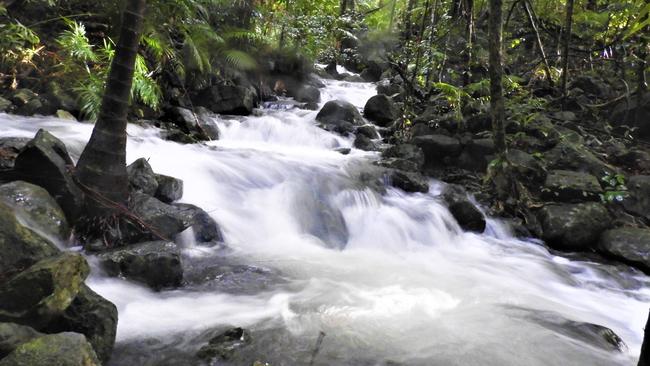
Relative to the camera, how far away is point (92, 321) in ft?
9.44

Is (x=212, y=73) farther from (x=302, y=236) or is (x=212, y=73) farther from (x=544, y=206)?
(x=544, y=206)

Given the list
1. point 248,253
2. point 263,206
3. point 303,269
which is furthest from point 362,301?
point 263,206

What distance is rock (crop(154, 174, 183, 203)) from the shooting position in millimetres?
5820

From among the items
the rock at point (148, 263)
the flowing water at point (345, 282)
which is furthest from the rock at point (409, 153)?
the rock at point (148, 263)

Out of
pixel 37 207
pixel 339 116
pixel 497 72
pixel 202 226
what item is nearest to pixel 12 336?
pixel 37 207

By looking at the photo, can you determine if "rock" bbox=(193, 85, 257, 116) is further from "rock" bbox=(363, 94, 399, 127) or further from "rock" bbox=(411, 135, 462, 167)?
"rock" bbox=(411, 135, 462, 167)

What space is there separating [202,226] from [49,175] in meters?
1.78

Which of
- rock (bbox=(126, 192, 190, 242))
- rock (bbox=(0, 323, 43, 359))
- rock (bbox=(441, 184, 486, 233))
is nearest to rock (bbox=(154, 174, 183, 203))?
rock (bbox=(126, 192, 190, 242))

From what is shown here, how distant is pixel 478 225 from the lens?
314 inches

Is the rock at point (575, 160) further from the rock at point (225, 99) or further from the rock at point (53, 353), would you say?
the rock at point (53, 353)

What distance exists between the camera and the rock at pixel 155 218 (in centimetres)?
463

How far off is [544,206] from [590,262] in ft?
4.48

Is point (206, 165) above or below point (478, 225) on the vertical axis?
above

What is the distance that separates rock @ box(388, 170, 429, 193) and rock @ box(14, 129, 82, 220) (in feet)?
19.1
